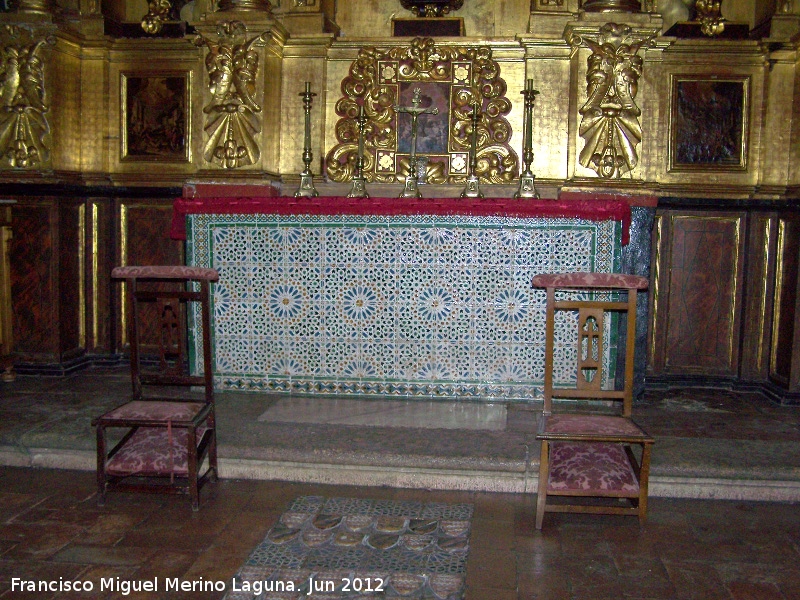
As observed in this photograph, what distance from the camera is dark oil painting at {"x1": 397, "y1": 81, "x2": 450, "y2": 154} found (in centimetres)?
605

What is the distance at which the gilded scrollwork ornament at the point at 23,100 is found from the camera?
5.84 m

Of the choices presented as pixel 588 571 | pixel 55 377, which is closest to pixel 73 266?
pixel 55 377

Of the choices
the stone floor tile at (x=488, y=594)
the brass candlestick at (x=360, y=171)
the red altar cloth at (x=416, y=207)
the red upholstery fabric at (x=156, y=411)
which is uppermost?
the brass candlestick at (x=360, y=171)

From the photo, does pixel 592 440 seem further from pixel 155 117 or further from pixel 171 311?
pixel 155 117

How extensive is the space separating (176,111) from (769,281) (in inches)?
182

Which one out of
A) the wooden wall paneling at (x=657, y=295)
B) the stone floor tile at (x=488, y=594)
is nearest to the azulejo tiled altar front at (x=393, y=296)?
the wooden wall paneling at (x=657, y=295)

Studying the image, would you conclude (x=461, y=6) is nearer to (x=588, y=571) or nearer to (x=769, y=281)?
(x=769, y=281)

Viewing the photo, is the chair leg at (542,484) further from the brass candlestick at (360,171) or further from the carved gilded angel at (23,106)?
the carved gilded angel at (23,106)

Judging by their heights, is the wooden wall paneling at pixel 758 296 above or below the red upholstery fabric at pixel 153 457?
above

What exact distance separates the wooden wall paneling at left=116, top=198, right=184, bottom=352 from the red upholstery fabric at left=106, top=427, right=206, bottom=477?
260cm

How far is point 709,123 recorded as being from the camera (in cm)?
593

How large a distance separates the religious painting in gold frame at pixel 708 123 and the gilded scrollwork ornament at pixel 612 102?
59 centimetres

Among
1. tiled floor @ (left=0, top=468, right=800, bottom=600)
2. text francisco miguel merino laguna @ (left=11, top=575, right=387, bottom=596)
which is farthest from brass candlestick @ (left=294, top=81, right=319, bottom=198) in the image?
text francisco miguel merino laguna @ (left=11, top=575, right=387, bottom=596)

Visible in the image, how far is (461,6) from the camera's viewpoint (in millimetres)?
6203
